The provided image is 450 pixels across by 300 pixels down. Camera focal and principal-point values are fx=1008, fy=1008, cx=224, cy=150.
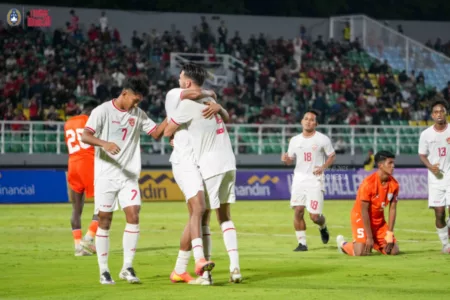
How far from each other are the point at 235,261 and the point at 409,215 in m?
16.4

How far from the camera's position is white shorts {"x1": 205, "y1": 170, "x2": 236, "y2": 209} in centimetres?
1167

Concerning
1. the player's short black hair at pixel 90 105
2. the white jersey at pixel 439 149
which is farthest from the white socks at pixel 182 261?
the white jersey at pixel 439 149

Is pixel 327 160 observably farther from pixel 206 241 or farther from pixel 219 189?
pixel 219 189

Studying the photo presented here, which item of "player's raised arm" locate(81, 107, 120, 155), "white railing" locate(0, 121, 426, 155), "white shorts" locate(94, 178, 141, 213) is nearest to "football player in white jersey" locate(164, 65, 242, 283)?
"player's raised arm" locate(81, 107, 120, 155)

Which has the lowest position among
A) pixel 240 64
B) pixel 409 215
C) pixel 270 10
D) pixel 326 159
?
pixel 409 215

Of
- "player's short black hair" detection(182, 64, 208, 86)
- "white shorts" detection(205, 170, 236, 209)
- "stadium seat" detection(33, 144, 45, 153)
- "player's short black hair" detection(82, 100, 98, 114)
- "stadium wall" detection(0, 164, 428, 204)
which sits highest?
"player's short black hair" detection(182, 64, 208, 86)

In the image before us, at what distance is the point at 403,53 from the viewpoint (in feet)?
166

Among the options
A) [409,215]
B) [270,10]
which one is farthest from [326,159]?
[270,10]

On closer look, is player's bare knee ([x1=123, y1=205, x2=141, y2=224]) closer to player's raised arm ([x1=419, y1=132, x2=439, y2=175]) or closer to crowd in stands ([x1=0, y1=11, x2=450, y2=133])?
player's raised arm ([x1=419, y1=132, x2=439, y2=175])

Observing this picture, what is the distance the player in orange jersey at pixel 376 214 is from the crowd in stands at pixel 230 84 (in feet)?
78.4

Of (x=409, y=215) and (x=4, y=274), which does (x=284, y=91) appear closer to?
(x=409, y=215)

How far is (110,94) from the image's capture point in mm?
40844

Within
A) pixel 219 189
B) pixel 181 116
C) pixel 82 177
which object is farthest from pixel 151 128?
pixel 82 177

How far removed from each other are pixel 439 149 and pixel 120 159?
20.7ft
